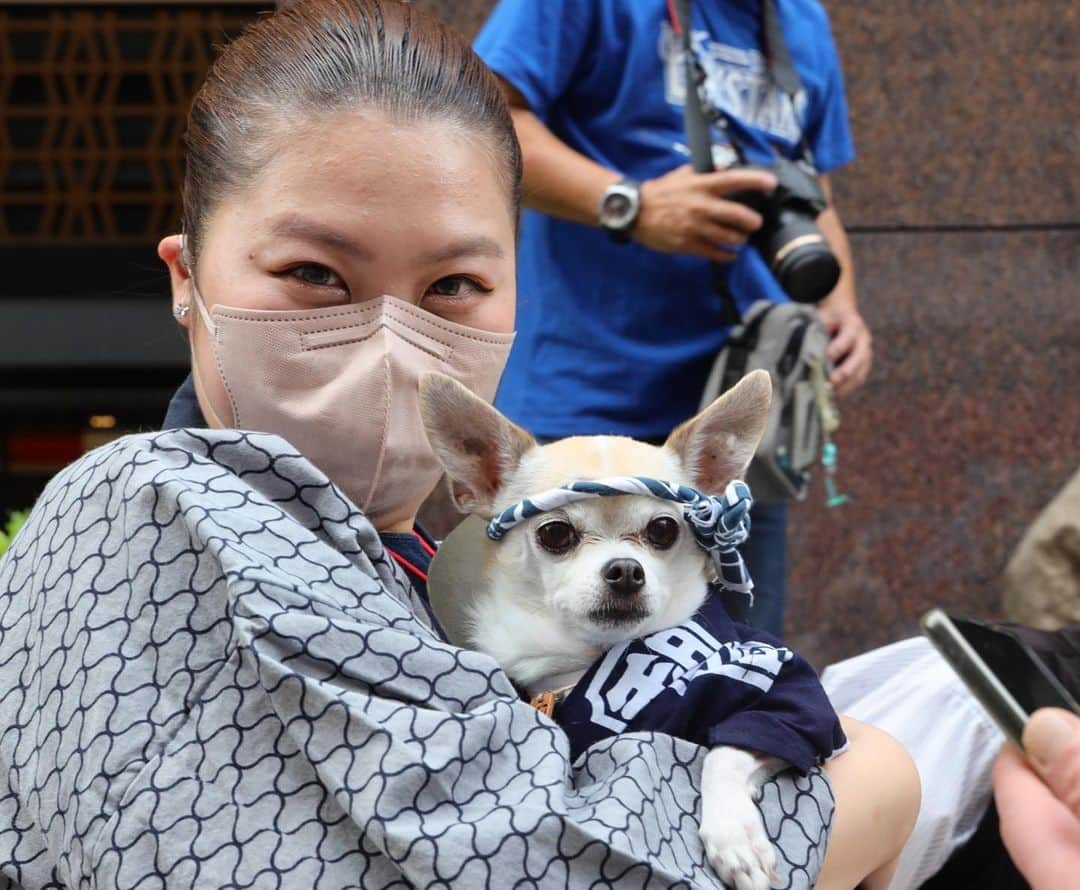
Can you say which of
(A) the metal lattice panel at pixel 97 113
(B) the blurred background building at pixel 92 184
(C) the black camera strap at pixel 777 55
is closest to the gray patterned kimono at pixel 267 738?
(C) the black camera strap at pixel 777 55

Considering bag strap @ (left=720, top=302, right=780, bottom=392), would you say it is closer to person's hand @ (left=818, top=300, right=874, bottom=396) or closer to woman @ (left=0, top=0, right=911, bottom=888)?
person's hand @ (left=818, top=300, right=874, bottom=396)

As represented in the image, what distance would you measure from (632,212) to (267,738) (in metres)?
2.21

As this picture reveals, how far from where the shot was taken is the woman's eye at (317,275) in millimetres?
1964

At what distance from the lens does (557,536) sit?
213cm

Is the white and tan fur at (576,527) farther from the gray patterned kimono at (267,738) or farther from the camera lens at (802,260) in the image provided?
the camera lens at (802,260)

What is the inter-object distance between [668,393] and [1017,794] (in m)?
2.14

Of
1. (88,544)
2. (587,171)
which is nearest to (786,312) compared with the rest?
(587,171)

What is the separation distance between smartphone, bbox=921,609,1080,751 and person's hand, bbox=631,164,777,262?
2.00 meters

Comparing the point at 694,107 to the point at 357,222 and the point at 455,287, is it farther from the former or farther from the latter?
the point at 357,222

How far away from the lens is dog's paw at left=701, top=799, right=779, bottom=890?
5.09ft

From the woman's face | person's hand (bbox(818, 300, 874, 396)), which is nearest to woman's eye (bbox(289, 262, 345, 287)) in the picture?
the woman's face

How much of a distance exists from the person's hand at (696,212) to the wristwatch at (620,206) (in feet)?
0.05

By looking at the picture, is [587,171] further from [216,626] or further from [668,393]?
[216,626]

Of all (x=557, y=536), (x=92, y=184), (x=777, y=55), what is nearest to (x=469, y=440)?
(x=557, y=536)
